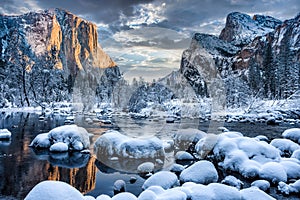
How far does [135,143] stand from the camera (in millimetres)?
15586

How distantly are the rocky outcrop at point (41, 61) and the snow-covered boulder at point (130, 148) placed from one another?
121 ft

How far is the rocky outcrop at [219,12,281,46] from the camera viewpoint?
145 m

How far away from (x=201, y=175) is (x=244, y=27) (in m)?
155

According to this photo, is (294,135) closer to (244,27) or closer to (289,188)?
(289,188)

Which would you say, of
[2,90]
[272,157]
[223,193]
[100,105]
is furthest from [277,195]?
[100,105]

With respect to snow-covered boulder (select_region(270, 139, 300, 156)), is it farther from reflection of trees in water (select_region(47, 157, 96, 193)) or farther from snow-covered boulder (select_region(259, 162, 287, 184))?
reflection of trees in water (select_region(47, 157, 96, 193))

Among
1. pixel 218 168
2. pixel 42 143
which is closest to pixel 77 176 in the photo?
pixel 42 143

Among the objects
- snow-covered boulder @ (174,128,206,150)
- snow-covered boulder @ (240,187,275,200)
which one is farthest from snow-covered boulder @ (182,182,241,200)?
snow-covered boulder @ (174,128,206,150)

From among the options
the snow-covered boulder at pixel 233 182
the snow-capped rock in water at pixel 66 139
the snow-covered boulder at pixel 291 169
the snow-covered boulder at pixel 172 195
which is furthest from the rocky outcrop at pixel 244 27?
the snow-covered boulder at pixel 172 195

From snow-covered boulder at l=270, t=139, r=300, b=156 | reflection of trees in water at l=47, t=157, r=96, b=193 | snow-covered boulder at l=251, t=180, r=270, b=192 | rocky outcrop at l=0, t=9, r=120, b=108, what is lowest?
reflection of trees in water at l=47, t=157, r=96, b=193

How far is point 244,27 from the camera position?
153 metres

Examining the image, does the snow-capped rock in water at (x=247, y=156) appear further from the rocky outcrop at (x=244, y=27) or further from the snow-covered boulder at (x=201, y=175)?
the rocky outcrop at (x=244, y=27)

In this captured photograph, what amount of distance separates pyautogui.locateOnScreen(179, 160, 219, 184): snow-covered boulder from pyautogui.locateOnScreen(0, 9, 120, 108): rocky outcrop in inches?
1683

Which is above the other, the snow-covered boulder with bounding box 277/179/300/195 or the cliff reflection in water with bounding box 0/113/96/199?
the snow-covered boulder with bounding box 277/179/300/195
